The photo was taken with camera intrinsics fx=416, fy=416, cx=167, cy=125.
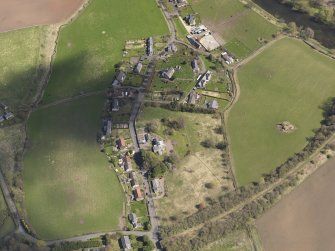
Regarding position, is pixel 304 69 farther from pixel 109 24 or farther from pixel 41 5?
pixel 41 5

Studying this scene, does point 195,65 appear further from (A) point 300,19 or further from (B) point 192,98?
(A) point 300,19

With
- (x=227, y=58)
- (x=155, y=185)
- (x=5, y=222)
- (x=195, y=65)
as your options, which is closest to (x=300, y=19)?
(x=227, y=58)

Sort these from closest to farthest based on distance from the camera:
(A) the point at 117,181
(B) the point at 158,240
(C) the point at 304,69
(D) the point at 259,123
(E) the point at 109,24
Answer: (B) the point at 158,240 < (A) the point at 117,181 < (D) the point at 259,123 < (C) the point at 304,69 < (E) the point at 109,24

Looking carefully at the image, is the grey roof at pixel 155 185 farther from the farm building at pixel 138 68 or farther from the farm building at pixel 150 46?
the farm building at pixel 150 46

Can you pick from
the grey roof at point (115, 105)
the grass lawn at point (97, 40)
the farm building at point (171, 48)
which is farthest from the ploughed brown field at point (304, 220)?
the grass lawn at point (97, 40)

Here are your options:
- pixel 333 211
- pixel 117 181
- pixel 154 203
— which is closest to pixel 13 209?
pixel 117 181

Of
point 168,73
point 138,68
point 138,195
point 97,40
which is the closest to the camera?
point 138,195

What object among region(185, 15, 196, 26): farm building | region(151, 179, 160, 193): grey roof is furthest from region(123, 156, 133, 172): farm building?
region(185, 15, 196, 26): farm building
